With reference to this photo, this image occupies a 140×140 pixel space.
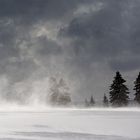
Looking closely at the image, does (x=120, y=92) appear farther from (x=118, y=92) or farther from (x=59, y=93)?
(x=59, y=93)

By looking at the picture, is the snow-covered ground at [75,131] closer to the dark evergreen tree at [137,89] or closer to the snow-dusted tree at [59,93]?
the dark evergreen tree at [137,89]

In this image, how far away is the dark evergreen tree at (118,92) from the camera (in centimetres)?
5900

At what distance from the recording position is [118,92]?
195 feet

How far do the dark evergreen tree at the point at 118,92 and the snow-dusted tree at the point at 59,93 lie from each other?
1634 centimetres

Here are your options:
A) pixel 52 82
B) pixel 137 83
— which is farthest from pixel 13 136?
pixel 52 82

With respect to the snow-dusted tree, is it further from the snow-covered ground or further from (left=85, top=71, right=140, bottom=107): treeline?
the snow-covered ground

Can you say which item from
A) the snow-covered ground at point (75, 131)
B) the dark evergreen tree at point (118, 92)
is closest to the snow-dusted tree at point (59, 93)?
the dark evergreen tree at point (118, 92)

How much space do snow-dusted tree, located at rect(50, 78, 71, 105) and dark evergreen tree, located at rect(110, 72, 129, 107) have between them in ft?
53.6

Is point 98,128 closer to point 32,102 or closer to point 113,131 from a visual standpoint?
point 113,131

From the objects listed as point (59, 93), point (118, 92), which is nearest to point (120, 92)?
point (118, 92)

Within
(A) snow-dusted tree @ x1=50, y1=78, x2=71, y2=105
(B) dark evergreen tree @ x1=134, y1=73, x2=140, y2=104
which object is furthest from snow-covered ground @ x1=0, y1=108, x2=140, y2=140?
(A) snow-dusted tree @ x1=50, y1=78, x2=71, y2=105

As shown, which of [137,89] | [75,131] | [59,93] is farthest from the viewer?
[59,93]

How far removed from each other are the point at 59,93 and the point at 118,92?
731 inches

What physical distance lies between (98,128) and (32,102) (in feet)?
156
